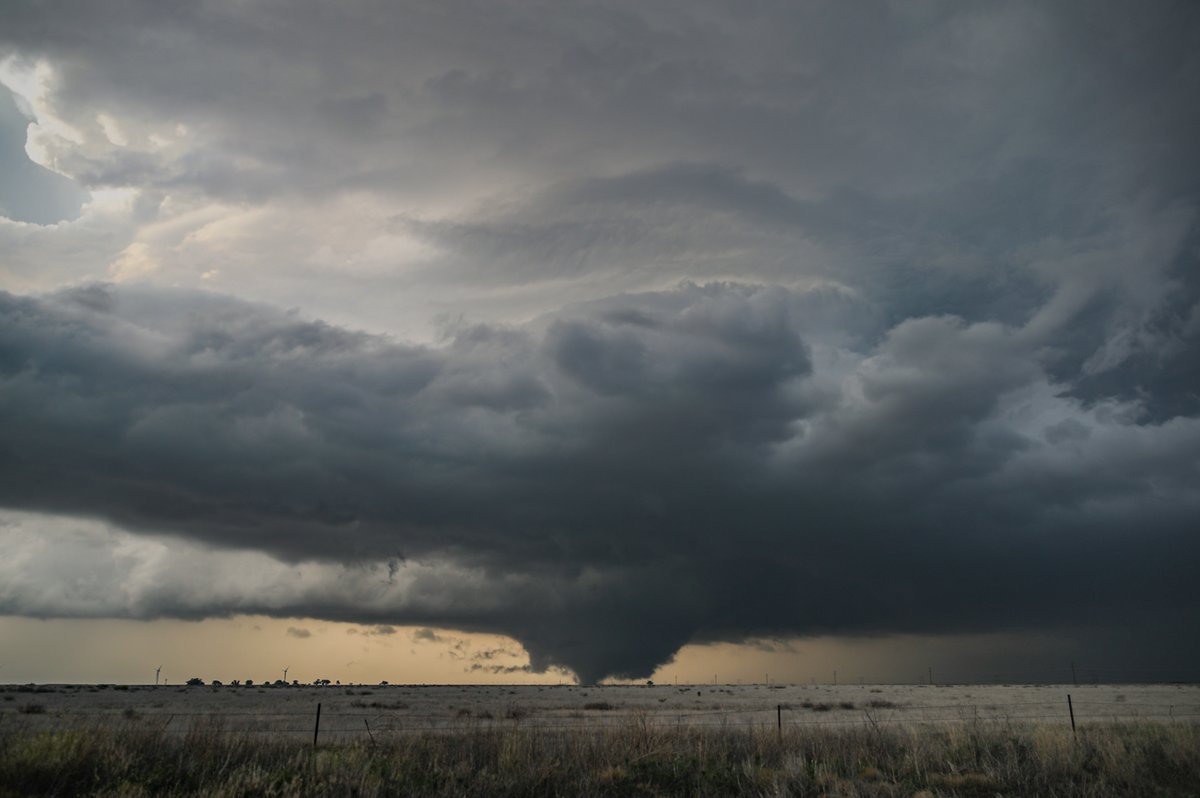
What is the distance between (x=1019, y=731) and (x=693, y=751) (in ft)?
47.4

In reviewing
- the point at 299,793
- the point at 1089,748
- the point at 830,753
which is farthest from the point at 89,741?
the point at 1089,748

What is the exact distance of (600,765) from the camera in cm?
2020

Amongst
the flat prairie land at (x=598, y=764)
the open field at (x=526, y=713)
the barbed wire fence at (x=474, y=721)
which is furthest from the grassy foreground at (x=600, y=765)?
the open field at (x=526, y=713)

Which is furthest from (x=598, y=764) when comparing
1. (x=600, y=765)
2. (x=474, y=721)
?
(x=474, y=721)

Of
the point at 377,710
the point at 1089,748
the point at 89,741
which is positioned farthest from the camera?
the point at 377,710

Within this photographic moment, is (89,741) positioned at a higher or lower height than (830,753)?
higher

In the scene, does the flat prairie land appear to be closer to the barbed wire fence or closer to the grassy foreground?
the grassy foreground

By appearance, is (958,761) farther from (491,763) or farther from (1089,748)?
(491,763)

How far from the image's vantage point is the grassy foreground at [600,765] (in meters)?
15.6

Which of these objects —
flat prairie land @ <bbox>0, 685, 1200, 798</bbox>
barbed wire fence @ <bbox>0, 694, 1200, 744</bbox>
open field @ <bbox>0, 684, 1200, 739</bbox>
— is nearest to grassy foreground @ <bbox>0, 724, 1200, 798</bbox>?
flat prairie land @ <bbox>0, 685, 1200, 798</bbox>

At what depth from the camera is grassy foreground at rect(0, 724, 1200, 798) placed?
15.6 m

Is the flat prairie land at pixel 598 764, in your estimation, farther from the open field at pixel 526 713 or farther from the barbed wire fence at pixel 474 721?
the open field at pixel 526 713

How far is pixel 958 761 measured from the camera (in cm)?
2289

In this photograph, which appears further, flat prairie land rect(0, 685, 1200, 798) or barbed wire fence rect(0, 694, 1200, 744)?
barbed wire fence rect(0, 694, 1200, 744)
